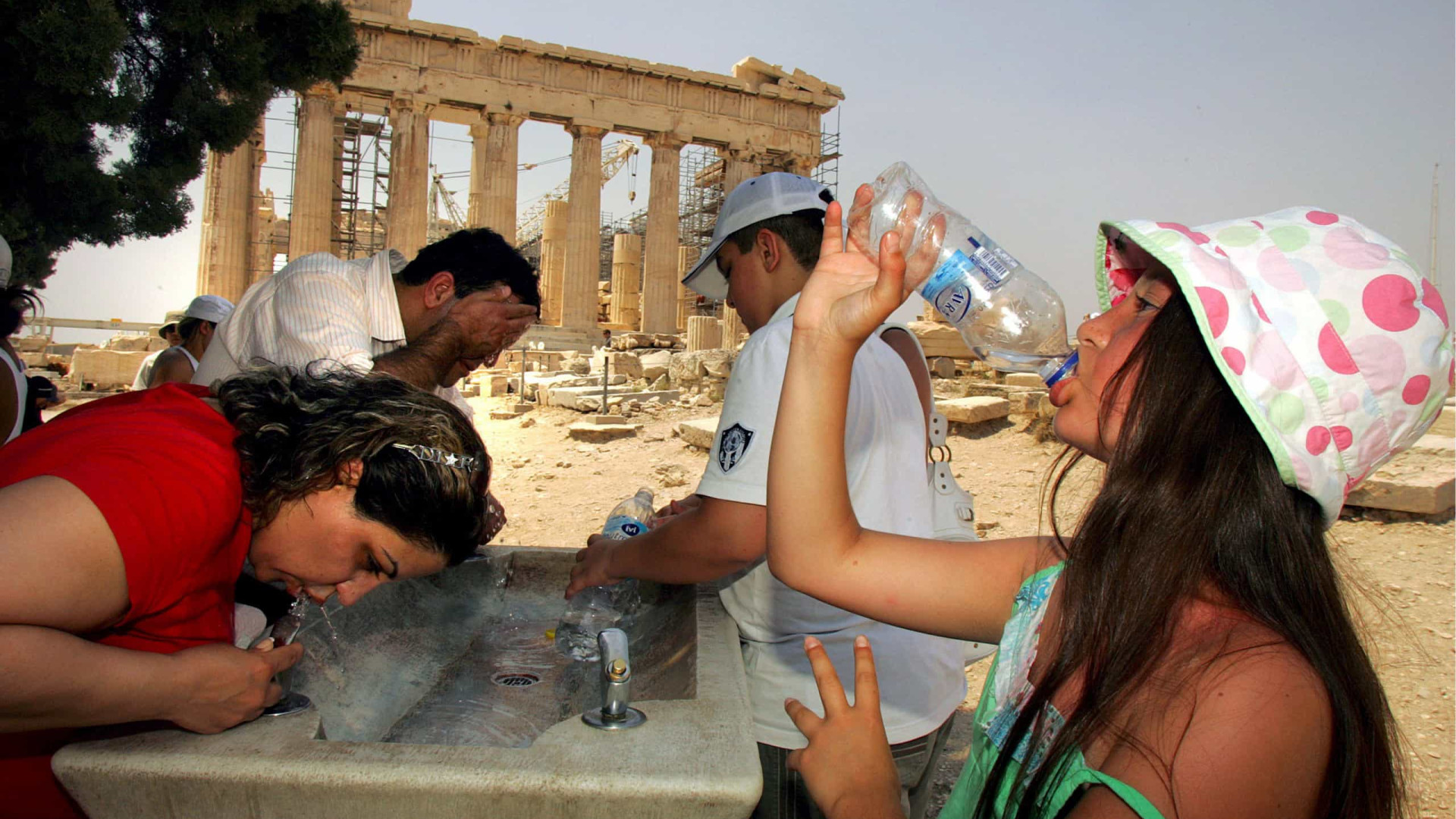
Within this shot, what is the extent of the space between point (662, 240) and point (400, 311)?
26239 mm

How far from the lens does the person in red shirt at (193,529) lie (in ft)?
3.75

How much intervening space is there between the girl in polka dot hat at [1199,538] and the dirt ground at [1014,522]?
35cm

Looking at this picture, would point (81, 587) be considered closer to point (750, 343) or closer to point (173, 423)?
point (173, 423)

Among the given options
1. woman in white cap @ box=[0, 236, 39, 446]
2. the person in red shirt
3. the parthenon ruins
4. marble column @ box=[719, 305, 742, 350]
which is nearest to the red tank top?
the person in red shirt

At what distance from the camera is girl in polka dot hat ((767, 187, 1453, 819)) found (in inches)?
37.5

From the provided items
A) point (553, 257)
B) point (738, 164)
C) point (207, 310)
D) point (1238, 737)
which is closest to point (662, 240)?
point (738, 164)

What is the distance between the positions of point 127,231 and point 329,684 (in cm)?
628

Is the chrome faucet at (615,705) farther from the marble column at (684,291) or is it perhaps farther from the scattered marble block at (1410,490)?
the marble column at (684,291)

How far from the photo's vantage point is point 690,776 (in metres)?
1.21

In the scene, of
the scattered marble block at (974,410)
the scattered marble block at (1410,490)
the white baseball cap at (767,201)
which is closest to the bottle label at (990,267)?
the white baseball cap at (767,201)

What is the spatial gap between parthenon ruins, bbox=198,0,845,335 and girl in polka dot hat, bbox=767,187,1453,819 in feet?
84.1

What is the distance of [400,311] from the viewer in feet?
10.6

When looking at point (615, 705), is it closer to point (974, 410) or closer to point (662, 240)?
point (974, 410)

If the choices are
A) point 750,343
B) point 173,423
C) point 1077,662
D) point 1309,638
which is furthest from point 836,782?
point 173,423
